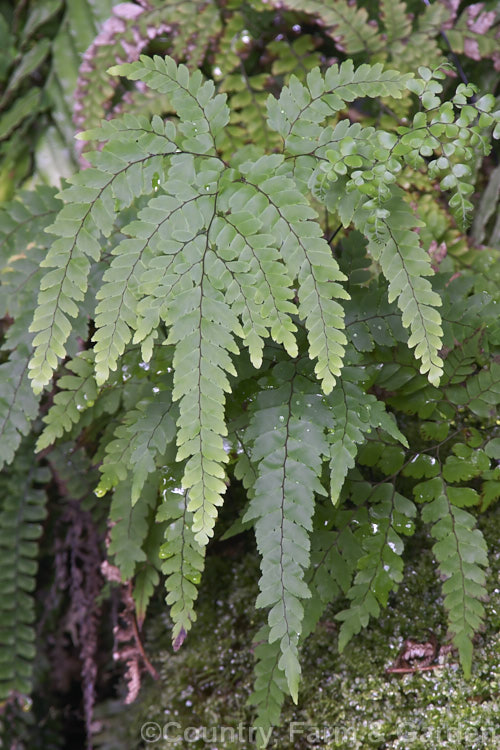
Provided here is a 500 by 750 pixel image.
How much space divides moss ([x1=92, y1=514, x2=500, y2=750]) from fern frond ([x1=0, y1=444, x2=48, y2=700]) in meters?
0.46

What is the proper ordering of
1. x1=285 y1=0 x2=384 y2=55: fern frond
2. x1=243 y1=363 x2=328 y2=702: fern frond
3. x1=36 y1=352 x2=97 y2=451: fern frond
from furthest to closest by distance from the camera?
x1=285 y1=0 x2=384 y2=55: fern frond < x1=36 y1=352 x2=97 y2=451: fern frond < x1=243 y1=363 x2=328 y2=702: fern frond

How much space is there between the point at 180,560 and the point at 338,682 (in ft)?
2.19

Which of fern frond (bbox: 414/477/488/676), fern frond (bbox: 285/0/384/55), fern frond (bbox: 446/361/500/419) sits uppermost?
fern frond (bbox: 285/0/384/55)

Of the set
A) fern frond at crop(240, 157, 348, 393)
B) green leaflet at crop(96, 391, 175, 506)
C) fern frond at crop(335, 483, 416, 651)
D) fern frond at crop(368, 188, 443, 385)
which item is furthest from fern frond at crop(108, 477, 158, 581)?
fern frond at crop(368, 188, 443, 385)

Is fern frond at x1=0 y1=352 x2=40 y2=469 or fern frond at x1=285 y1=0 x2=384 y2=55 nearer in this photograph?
fern frond at x1=0 y1=352 x2=40 y2=469

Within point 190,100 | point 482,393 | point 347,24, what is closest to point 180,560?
point 482,393

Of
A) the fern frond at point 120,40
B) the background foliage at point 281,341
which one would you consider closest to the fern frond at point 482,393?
the background foliage at point 281,341

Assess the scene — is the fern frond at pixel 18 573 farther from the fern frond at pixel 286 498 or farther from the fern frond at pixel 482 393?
the fern frond at pixel 482 393

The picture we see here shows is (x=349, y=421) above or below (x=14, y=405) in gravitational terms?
below

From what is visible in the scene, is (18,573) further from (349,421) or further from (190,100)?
(190,100)

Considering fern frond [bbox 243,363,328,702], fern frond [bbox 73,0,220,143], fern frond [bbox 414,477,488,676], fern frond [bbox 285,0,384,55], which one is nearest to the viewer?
fern frond [bbox 243,363,328,702]

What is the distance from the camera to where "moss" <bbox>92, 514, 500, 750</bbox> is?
152cm

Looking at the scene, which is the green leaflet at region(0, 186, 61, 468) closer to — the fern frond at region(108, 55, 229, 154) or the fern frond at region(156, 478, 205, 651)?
the fern frond at region(156, 478, 205, 651)

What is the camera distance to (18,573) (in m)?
2.23
